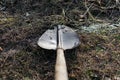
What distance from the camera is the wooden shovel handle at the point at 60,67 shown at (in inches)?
65.7

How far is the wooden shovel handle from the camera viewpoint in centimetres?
167

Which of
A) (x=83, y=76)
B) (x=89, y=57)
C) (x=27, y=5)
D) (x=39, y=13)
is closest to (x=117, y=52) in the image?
(x=89, y=57)

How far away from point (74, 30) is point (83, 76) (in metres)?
0.50

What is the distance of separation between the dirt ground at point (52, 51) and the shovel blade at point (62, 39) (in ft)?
0.12

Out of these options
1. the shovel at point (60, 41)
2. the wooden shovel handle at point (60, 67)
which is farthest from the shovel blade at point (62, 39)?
the wooden shovel handle at point (60, 67)

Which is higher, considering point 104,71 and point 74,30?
point 74,30

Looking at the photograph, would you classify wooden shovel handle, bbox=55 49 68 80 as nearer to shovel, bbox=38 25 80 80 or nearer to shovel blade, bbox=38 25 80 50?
shovel, bbox=38 25 80 80

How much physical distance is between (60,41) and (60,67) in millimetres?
303

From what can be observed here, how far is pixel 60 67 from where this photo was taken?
1.74 m

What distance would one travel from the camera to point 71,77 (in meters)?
1.78

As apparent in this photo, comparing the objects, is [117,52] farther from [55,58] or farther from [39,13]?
[39,13]

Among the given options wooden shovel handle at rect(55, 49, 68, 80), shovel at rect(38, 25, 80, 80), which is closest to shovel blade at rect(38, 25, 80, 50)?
shovel at rect(38, 25, 80, 80)

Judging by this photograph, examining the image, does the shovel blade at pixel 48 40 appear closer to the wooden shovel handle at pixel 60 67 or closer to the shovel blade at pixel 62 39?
the shovel blade at pixel 62 39

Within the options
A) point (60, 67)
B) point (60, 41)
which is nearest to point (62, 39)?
point (60, 41)
